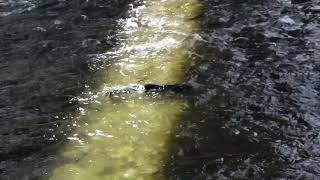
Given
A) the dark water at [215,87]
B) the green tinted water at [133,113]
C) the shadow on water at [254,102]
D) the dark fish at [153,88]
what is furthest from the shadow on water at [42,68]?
the shadow on water at [254,102]

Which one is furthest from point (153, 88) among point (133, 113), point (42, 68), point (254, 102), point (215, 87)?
point (42, 68)

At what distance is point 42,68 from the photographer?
7.05 m

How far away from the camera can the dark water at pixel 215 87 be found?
4.92 m

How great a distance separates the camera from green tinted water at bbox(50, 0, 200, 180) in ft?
16.5

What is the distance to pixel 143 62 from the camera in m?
7.05

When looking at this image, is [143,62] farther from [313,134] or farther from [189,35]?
[313,134]

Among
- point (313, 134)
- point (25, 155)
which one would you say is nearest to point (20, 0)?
point (25, 155)

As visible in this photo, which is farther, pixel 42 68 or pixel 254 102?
pixel 42 68

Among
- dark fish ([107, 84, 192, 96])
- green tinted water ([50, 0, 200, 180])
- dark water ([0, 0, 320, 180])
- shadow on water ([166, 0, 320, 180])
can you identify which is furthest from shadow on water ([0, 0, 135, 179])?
shadow on water ([166, 0, 320, 180])

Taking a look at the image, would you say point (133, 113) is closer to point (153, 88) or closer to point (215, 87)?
point (153, 88)

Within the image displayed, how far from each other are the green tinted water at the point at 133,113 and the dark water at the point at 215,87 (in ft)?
0.64

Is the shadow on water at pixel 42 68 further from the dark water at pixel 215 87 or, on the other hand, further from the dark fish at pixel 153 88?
the dark fish at pixel 153 88

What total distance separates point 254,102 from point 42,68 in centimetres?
328

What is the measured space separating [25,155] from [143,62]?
248 centimetres
